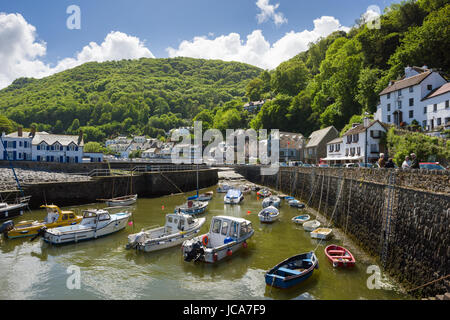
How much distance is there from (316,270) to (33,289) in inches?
601

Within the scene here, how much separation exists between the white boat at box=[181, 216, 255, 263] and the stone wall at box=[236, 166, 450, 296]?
8.47 meters

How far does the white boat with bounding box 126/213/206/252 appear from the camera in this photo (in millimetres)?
18969

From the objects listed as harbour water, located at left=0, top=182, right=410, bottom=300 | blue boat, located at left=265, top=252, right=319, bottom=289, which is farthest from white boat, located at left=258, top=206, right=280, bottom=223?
blue boat, located at left=265, top=252, right=319, bottom=289

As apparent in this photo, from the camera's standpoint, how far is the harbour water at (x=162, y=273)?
13.2 meters

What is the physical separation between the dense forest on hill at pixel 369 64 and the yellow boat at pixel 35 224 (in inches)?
2228

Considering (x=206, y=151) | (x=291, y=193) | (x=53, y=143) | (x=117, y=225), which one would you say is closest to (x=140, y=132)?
(x=206, y=151)

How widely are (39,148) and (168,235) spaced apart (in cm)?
5565

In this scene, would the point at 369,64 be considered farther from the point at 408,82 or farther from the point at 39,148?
the point at 39,148

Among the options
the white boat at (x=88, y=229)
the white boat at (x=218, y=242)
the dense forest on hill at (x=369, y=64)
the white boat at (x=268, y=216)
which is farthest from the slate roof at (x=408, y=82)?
the white boat at (x=88, y=229)

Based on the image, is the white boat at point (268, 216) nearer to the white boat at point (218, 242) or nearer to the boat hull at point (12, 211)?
the white boat at point (218, 242)

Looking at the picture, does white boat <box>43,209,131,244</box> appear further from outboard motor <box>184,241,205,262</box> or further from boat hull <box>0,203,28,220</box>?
boat hull <box>0,203,28,220</box>

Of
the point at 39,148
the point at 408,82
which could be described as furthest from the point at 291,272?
the point at 39,148

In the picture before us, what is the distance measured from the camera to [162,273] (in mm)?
15789
